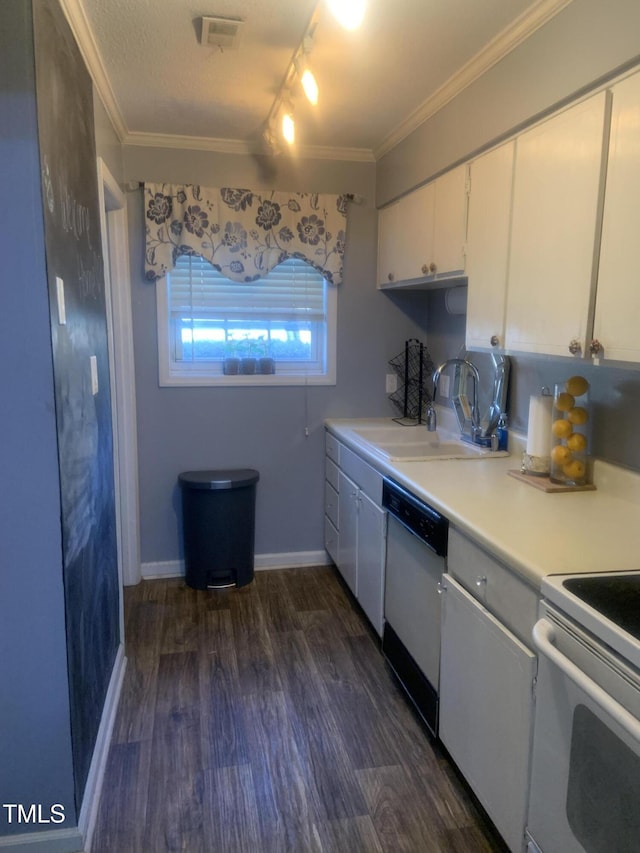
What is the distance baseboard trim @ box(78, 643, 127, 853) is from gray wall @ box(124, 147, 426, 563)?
1097 millimetres

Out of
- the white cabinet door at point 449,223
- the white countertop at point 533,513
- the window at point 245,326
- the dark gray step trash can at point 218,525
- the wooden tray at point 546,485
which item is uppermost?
the white cabinet door at point 449,223

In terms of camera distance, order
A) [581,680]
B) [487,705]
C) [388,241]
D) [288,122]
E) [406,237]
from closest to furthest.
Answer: [581,680] → [487,705] → [288,122] → [406,237] → [388,241]

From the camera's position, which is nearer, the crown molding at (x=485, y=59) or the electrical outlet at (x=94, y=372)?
the crown molding at (x=485, y=59)

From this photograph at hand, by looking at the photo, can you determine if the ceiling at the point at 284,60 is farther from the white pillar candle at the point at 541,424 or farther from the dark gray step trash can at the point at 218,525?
the dark gray step trash can at the point at 218,525

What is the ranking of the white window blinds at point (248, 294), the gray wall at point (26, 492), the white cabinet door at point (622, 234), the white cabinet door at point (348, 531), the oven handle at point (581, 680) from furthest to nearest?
the white window blinds at point (248, 294)
the white cabinet door at point (348, 531)
the white cabinet door at point (622, 234)
the gray wall at point (26, 492)
the oven handle at point (581, 680)

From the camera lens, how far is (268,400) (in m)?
3.53

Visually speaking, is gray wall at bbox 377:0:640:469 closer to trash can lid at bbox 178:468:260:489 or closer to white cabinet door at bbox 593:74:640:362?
white cabinet door at bbox 593:74:640:362

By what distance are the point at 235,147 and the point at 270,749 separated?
9.44 feet

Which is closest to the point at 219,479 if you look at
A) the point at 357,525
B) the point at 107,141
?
the point at 357,525

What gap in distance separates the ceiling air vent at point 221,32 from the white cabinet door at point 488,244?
0.97 metres

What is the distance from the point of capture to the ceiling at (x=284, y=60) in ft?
6.21

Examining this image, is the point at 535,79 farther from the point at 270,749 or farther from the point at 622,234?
the point at 270,749

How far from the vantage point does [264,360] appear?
350cm

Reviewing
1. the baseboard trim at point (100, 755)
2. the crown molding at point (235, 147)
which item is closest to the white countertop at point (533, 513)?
the baseboard trim at point (100, 755)
